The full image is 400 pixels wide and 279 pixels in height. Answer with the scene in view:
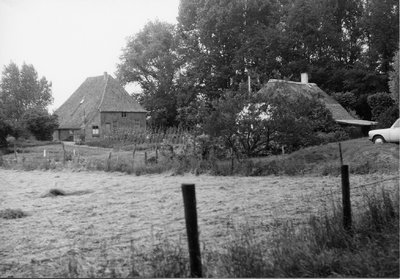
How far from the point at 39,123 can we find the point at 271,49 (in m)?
19.2

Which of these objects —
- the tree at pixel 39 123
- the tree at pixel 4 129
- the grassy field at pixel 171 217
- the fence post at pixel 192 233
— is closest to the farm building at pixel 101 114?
the tree at pixel 39 123

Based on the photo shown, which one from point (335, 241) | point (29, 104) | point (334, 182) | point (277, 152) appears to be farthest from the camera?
point (29, 104)

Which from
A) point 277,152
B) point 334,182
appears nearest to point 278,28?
point 277,152

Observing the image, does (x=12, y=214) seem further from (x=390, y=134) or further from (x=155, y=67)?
(x=155, y=67)

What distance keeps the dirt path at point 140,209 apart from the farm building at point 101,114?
27885mm

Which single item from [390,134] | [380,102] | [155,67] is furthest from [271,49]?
[390,134]

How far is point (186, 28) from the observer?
40688 millimetres

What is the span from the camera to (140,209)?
9.05 meters

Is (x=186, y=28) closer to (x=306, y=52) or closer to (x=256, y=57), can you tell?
(x=256, y=57)

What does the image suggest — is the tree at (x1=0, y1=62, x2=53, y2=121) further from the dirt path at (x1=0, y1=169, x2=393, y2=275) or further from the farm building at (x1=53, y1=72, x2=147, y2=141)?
the dirt path at (x1=0, y1=169, x2=393, y2=275)

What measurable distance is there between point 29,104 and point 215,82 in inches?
625

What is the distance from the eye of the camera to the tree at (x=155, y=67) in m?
39.2

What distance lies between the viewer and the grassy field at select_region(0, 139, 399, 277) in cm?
441

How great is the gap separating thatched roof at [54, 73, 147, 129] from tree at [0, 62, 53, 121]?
3.14 meters
